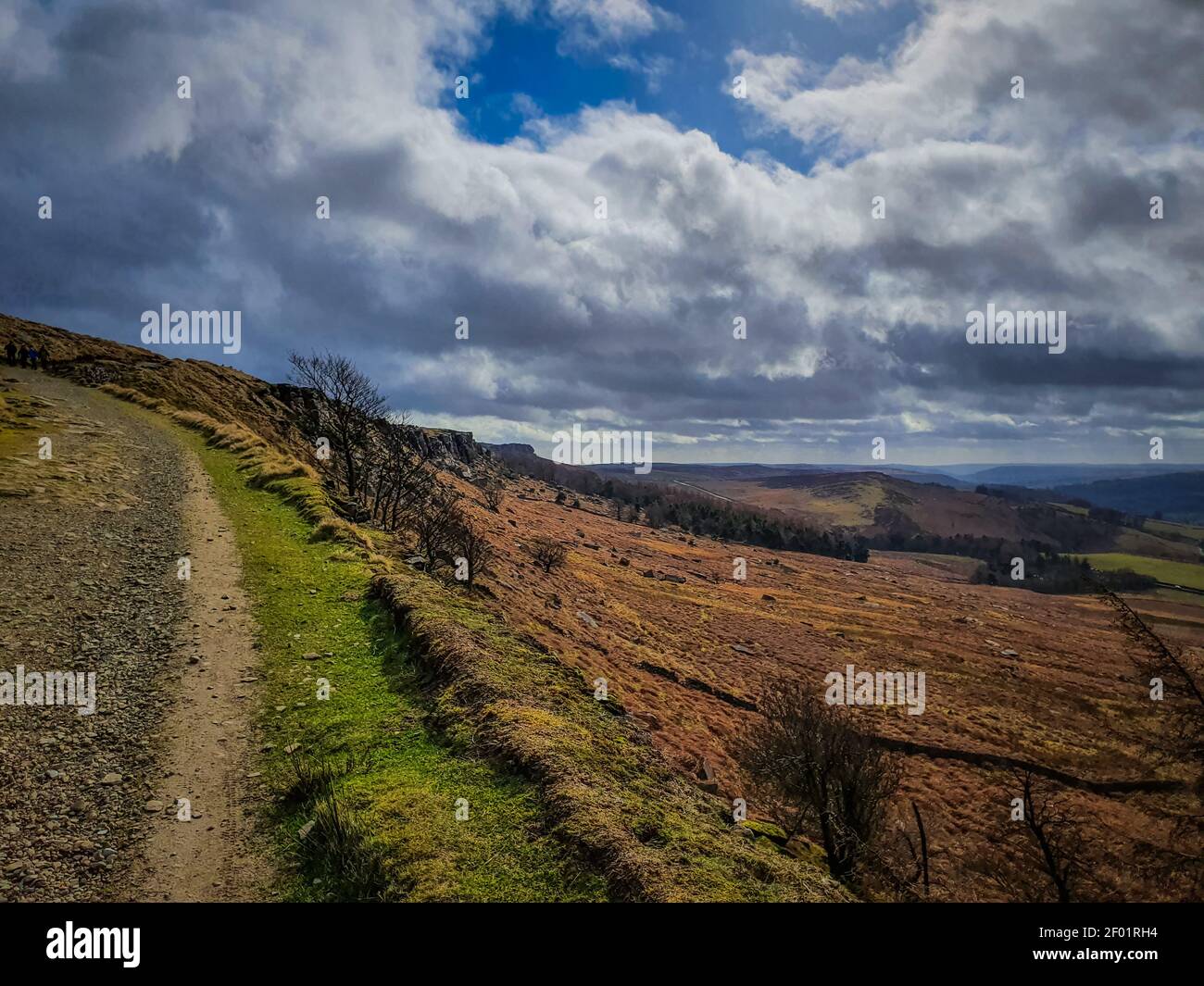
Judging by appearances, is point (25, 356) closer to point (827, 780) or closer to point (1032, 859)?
point (827, 780)

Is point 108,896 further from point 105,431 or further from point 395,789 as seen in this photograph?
point 105,431

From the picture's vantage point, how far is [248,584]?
14.5 metres

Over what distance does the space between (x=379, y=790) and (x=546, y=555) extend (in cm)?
4976

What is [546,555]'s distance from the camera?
5694 centimetres

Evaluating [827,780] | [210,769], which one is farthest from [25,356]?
[827,780]

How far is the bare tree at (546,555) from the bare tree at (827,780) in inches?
1388

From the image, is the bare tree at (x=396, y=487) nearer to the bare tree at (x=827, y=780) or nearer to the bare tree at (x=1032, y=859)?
the bare tree at (x=827, y=780)

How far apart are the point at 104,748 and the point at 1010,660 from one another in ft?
286

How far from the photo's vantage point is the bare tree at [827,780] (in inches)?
648

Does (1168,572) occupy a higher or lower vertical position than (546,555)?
lower

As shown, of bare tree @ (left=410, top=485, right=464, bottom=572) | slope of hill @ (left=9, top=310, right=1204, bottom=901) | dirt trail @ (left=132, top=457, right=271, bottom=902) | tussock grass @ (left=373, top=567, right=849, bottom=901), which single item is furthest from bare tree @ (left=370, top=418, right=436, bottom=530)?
tussock grass @ (left=373, top=567, right=849, bottom=901)

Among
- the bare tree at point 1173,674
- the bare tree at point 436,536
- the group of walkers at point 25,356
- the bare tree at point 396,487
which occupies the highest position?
the group of walkers at point 25,356

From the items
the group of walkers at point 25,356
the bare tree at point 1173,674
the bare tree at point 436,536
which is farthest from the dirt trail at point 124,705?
the group of walkers at point 25,356
